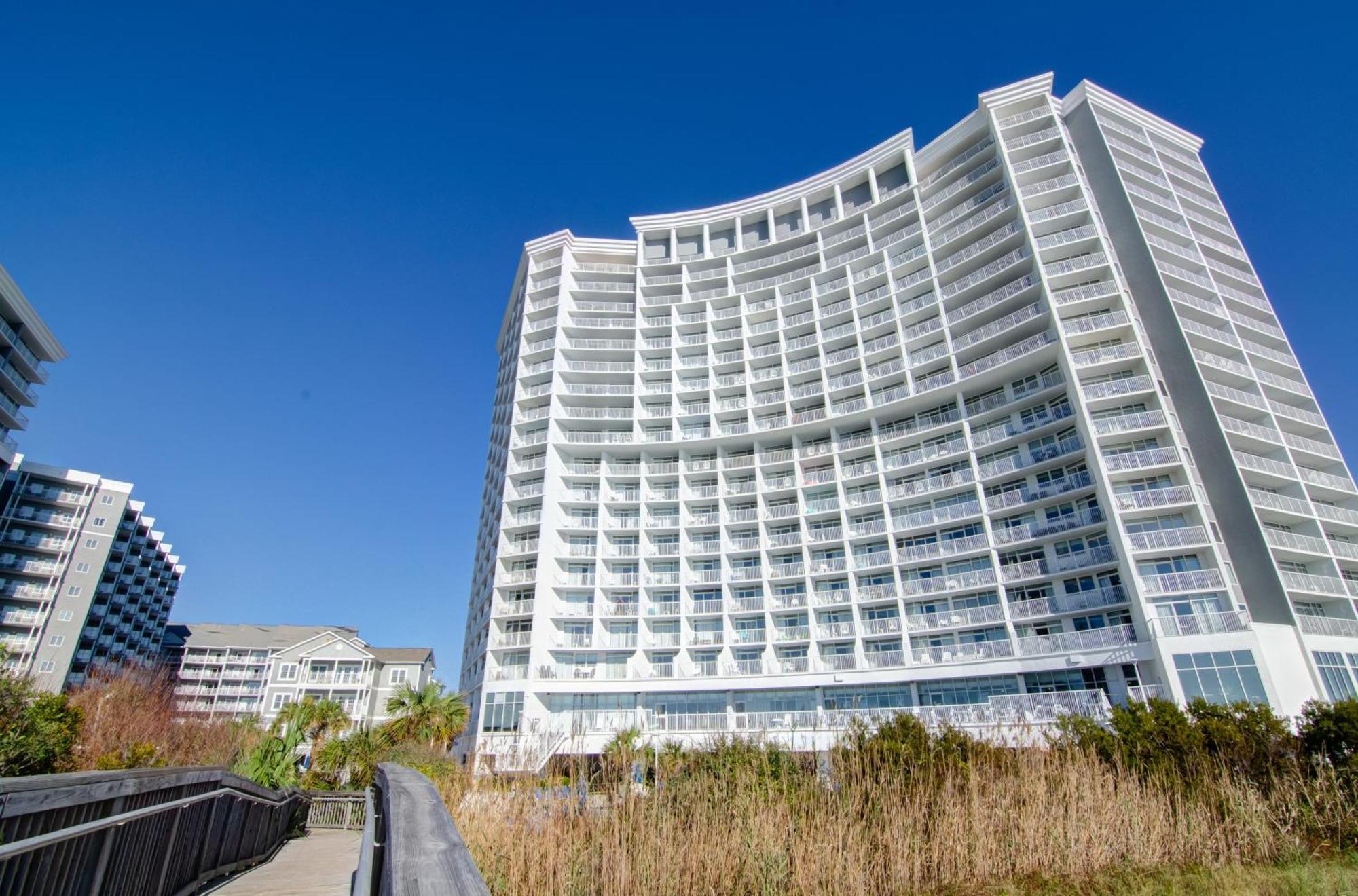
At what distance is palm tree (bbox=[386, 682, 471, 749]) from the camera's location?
34.4 meters

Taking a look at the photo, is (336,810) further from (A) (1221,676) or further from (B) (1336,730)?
(A) (1221,676)

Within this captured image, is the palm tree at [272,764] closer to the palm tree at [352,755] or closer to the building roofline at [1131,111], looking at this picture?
the palm tree at [352,755]

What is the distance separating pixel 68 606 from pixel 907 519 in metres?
75.0

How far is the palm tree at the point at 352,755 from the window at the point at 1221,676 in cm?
3778

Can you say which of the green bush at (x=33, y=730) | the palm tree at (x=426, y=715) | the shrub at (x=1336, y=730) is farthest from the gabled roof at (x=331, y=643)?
the shrub at (x=1336, y=730)

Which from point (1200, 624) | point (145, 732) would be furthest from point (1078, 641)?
point (145, 732)

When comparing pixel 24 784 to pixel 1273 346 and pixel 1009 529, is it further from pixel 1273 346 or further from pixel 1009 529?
pixel 1273 346

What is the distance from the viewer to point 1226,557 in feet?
113

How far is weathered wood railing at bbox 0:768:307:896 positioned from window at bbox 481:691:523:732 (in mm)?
36987

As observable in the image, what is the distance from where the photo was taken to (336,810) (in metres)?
20.2

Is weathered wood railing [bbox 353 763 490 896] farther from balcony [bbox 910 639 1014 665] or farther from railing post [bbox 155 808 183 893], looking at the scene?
balcony [bbox 910 639 1014 665]

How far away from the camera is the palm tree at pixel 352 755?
30.9 metres

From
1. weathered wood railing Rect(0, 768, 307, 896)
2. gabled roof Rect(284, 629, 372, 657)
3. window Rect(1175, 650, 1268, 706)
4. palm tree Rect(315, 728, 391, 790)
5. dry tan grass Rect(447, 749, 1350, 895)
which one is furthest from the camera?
gabled roof Rect(284, 629, 372, 657)

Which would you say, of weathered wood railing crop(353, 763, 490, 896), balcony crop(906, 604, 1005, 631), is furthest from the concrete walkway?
balcony crop(906, 604, 1005, 631)
